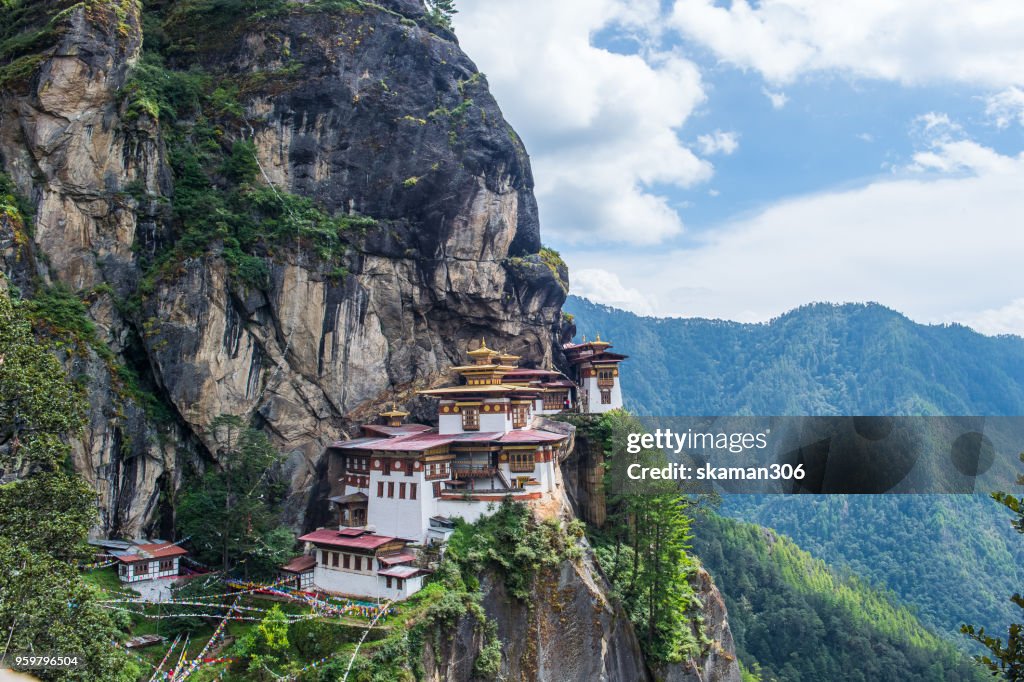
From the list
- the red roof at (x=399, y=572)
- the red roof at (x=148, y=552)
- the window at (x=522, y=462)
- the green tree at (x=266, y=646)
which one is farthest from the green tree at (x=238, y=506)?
the window at (x=522, y=462)

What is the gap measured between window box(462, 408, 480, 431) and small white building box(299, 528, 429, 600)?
272 inches

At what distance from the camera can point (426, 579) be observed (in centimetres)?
2984

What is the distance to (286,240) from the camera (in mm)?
37625

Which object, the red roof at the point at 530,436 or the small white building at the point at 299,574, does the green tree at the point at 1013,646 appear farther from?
the small white building at the point at 299,574

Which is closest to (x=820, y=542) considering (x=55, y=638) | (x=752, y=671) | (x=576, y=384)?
(x=752, y=671)

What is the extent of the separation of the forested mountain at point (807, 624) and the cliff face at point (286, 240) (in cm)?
4038

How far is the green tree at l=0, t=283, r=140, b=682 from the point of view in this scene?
46.5 feet

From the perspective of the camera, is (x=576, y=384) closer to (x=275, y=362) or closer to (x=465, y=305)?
(x=465, y=305)

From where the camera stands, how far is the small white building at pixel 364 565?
96.3ft

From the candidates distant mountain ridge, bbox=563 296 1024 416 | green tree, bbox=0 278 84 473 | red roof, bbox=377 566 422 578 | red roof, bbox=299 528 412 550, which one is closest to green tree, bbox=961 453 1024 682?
green tree, bbox=0 278 84 473

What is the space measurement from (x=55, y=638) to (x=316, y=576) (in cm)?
1753

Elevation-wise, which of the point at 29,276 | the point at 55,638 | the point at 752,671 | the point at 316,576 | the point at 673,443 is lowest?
the point at 752,671

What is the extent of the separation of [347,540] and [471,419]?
8795 mm

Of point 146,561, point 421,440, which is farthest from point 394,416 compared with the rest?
point 146,561
